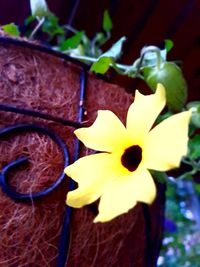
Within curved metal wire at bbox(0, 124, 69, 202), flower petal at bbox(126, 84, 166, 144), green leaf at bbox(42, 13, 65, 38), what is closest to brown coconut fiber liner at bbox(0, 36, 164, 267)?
curved metal wire at bbox(0, 124, 69, 202)

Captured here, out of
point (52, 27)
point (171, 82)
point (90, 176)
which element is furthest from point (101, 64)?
point (52, 27)

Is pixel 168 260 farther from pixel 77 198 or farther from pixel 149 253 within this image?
pixel 77 198

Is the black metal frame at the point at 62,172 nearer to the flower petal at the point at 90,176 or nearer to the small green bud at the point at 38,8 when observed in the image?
the flower petal at the point at 90,176

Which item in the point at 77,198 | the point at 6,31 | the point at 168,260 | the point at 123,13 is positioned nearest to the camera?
the point at 77,198

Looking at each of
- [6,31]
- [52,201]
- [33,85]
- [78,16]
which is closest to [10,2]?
[78,16]

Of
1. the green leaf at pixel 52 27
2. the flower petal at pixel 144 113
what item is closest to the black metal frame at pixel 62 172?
the flower petal at pixel 144 113
